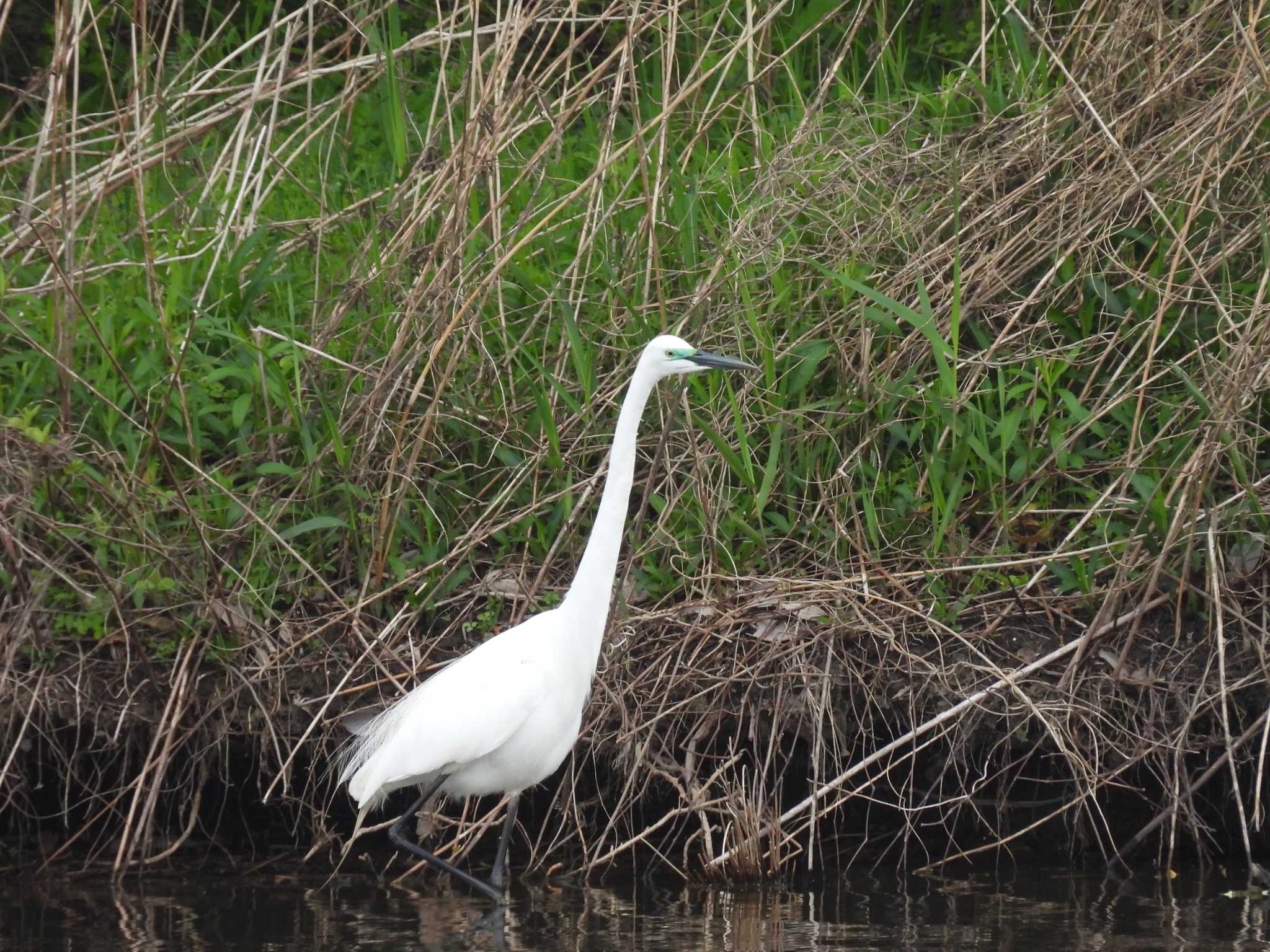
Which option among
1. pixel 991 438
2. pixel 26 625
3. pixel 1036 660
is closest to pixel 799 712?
pixel 1036 660

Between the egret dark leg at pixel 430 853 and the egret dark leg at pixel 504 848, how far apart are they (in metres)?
0.02

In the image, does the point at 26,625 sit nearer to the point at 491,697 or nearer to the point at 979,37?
the point at 491,697

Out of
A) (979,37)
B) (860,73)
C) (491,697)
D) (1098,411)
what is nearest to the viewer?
(491,697)

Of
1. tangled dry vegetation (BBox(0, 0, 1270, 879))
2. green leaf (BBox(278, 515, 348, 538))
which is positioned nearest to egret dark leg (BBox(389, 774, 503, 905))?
tangled dry vegetation (BBox(0, 0, 1270, 879))

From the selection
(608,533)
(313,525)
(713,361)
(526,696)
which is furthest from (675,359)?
(313,525)

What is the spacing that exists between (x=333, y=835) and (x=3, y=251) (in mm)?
2195

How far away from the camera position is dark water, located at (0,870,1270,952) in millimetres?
3350

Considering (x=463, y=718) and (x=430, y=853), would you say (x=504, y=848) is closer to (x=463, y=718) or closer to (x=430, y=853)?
(x=430, y=853)

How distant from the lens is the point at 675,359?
3.49 metres

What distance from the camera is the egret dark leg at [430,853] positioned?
142 inches

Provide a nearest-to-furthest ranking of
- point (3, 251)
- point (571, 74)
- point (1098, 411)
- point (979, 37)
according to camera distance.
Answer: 1. point (1098, 411)
2. point (3, 251)
3. point (979, 37)
4. point (571, 74)

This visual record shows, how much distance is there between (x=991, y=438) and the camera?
14.5 feet

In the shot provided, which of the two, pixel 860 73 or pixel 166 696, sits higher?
pixel 860 73

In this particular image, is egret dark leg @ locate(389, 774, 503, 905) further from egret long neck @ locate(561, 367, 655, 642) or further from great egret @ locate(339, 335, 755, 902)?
egret long neck @ locate(561, 367, 655, 642)
